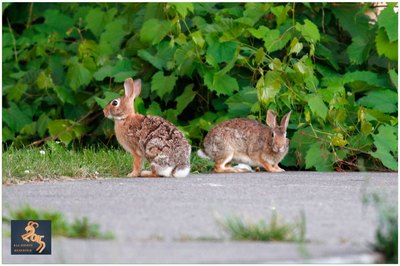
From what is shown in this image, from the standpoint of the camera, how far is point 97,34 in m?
11.5

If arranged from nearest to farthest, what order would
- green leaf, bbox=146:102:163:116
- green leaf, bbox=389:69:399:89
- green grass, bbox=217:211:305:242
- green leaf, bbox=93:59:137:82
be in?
green grass, bbox=217:211:305:242
green leaf, bbox=389:69:399:89
green leaf, bbox=146:102:163:116
green leaf, bbox=93:59:137:82

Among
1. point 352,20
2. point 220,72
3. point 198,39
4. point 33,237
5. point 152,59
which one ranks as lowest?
point 33,237

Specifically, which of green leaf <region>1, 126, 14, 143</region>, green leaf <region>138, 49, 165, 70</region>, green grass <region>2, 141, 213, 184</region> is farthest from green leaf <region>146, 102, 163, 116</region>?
green leaf <region>1, 126, 14, 143</region>

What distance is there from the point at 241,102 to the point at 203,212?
4.23 meters

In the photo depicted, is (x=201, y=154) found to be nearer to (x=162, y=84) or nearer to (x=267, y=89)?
(x=267, y=89)

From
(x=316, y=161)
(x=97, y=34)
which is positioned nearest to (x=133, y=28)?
(x=97, y=34)

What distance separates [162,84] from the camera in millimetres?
10117

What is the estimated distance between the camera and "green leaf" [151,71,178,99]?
1005cm

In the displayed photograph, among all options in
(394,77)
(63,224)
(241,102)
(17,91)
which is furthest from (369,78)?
(63,224)

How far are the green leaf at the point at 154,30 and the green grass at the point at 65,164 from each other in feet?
4.66

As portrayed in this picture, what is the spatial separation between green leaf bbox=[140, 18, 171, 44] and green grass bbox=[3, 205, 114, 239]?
4971mm

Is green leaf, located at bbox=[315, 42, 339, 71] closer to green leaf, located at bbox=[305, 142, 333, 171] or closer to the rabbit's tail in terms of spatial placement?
green leaf, located at bbox=[305, 142, 333, 171]

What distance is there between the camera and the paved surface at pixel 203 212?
450cm

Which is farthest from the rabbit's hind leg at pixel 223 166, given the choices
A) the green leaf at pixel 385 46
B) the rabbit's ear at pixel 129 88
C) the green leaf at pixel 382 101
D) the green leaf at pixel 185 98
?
the green leaf at pixel 385 46
